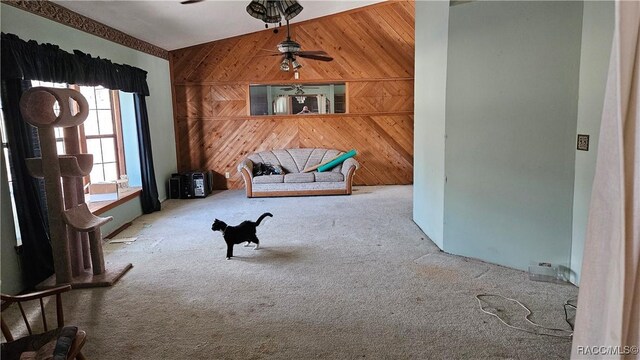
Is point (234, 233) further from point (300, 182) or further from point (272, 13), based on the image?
point (300, 182)

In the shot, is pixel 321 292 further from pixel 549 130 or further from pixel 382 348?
pixel 549 130

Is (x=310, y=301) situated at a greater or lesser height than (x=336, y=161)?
lesser

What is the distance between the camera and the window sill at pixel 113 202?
4750 mm

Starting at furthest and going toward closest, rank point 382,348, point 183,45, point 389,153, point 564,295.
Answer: point 389,153 → point 183,45 → point 564,295 → point 382,348

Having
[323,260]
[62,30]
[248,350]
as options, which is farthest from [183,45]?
[248,350]

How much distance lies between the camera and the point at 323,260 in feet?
13.2

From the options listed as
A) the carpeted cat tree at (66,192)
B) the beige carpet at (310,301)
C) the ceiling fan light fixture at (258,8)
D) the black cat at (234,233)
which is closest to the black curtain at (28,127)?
the carpeted cat tree at (66,192)

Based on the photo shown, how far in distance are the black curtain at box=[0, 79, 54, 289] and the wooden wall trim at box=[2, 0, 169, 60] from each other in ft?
2.71

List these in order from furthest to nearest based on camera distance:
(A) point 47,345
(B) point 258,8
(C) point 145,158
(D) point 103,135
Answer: (C) point 145,158 → (D) point 103,135 → (B) point 258,8 → (A) point 47,345

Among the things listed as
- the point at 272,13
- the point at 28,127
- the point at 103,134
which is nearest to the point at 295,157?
the point at 103,134

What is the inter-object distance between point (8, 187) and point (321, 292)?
280 cm

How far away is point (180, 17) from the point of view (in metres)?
5.56

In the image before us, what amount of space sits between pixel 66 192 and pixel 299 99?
5.23 meters

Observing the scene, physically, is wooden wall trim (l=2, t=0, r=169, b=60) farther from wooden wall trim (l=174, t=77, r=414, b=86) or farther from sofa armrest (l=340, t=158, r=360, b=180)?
sofa armrest (l=340, t=158, r=360, b=180)
